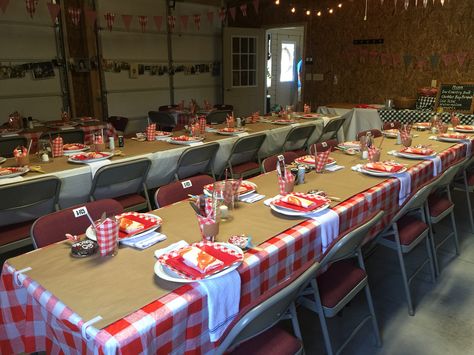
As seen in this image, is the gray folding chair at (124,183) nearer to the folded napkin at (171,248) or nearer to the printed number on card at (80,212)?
the printed number on card at (80,212)

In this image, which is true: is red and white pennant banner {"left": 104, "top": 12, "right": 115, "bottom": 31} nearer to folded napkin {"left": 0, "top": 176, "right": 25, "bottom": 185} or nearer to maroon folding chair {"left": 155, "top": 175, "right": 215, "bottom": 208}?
folded napkin {"left": 0, "top": 176, "right": 25, "bottom": 185}

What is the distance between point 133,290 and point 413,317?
1835 millimetres

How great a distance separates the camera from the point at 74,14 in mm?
6348

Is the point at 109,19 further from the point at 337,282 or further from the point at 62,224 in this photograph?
the point at 337,282

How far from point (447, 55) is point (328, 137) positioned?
3.00m

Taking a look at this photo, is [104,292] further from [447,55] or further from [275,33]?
[275,33]

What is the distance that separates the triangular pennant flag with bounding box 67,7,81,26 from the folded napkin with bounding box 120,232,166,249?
19.1ft

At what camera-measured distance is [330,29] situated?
783cm

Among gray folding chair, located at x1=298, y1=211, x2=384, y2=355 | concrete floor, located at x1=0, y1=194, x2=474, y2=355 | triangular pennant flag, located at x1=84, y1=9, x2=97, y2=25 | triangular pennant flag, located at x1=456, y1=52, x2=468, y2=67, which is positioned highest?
triangular pennant flag, located at x1=84, y1=9, x2=97, y2=25

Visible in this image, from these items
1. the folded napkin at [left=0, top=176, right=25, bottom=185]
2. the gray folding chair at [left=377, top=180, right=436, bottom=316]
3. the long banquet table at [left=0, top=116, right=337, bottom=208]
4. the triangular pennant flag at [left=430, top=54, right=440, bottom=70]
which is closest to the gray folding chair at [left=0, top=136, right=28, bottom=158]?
the long banquet table at [left=0, top=116, right=337, bottom=208]

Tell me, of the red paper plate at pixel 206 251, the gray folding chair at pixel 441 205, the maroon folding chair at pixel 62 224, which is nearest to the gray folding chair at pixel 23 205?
the maroon folding chair at pixel 62 224

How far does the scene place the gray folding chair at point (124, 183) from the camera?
2820 millimetres

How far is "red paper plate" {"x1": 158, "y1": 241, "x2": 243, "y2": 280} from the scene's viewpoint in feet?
4.50

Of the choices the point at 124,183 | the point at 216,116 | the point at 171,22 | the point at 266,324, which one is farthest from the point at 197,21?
the point at 266,324
